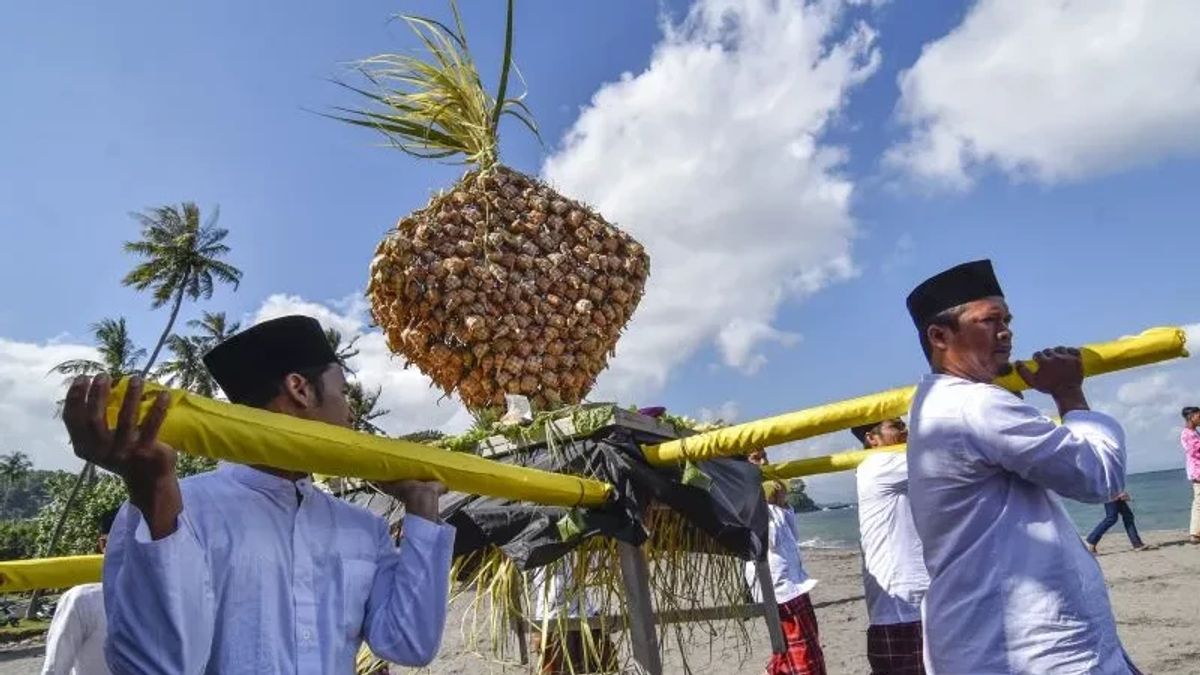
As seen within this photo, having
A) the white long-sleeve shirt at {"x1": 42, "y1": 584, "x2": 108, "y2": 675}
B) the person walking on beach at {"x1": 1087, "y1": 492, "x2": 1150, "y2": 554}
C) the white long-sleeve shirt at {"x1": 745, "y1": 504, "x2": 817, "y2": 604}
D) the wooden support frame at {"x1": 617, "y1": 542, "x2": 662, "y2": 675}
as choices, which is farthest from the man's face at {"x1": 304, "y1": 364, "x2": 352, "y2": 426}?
the person walking on beach at {"x1": 1087, "y1": 492, "x2": 1150, "y2": 554}

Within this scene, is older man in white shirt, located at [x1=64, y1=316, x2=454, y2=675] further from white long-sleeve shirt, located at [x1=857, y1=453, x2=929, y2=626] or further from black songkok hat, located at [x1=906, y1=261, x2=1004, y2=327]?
white long-sleeve shirt, located at [x1=857, y1=453, x2=929, y2=626]

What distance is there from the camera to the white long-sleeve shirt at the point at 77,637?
4.53 metres

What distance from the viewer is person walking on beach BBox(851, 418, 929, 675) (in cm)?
470

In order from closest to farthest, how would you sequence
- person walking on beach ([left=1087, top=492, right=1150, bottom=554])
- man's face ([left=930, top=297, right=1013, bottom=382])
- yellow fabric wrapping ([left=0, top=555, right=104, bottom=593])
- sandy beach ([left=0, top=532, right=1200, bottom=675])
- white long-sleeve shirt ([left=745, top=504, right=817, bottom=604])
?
man's face ([left=930, top=297, right=1013, bottom=382]) → yellow fabric wrapping ([left=0, top=555, right=104, bottom=593]) → white long-sleeve shirt ([left=745, top=504, right=817, bottom=604]) → sandy beach ([left=0, top=532, right=1200, bottom=675]) → person walking on beach ([left=1087, top=492, right=1150, bottom=554])

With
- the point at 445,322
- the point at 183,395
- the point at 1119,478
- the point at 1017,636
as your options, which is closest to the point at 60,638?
the point at 445,322

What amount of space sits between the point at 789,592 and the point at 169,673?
5348 millimetres

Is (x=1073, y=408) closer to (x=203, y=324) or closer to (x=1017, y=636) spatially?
(x=1017, y=636)

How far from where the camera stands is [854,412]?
8.62ft

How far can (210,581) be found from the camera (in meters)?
1.92

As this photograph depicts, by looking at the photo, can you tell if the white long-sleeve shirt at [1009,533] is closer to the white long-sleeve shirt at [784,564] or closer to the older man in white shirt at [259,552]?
the older man in white shirt at [259,552]

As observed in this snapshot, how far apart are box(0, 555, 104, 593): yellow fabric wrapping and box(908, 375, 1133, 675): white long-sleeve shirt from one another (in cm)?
307

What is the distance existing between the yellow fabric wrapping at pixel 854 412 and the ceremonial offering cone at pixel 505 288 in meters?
1.00

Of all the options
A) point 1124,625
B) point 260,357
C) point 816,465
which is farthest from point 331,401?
point 1124,625

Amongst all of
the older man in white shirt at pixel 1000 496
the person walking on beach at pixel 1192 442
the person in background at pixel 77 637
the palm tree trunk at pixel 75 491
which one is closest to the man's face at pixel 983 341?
the older man in white shirt at pixel 1000 496
